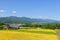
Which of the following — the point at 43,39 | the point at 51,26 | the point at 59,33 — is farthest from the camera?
the point at 51,26

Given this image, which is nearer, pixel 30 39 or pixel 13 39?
pixel 13 39

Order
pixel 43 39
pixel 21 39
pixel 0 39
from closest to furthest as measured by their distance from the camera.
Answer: pixel 0 39
pixel 21 39
pixel 43 39

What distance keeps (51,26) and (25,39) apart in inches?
1595

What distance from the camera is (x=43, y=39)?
60.7 feet

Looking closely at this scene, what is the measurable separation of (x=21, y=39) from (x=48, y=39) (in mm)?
3210

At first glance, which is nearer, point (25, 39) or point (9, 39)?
point (9, 39)

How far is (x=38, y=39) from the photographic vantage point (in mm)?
18422

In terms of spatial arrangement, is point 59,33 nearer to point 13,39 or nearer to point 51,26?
point 13,39

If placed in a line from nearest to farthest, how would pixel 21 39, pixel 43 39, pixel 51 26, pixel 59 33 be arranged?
1. pixel 59 33
2. pixel 21 39
3. pixel 43 39
4. pixel 51 26

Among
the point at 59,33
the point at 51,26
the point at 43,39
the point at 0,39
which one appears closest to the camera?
the point at 59,33

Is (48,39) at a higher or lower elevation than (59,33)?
lower

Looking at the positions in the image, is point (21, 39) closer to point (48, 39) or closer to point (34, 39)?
point (34, 39)

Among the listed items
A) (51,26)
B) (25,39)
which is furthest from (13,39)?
(51,26)

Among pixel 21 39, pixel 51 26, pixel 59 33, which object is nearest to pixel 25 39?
pixel 21 39
